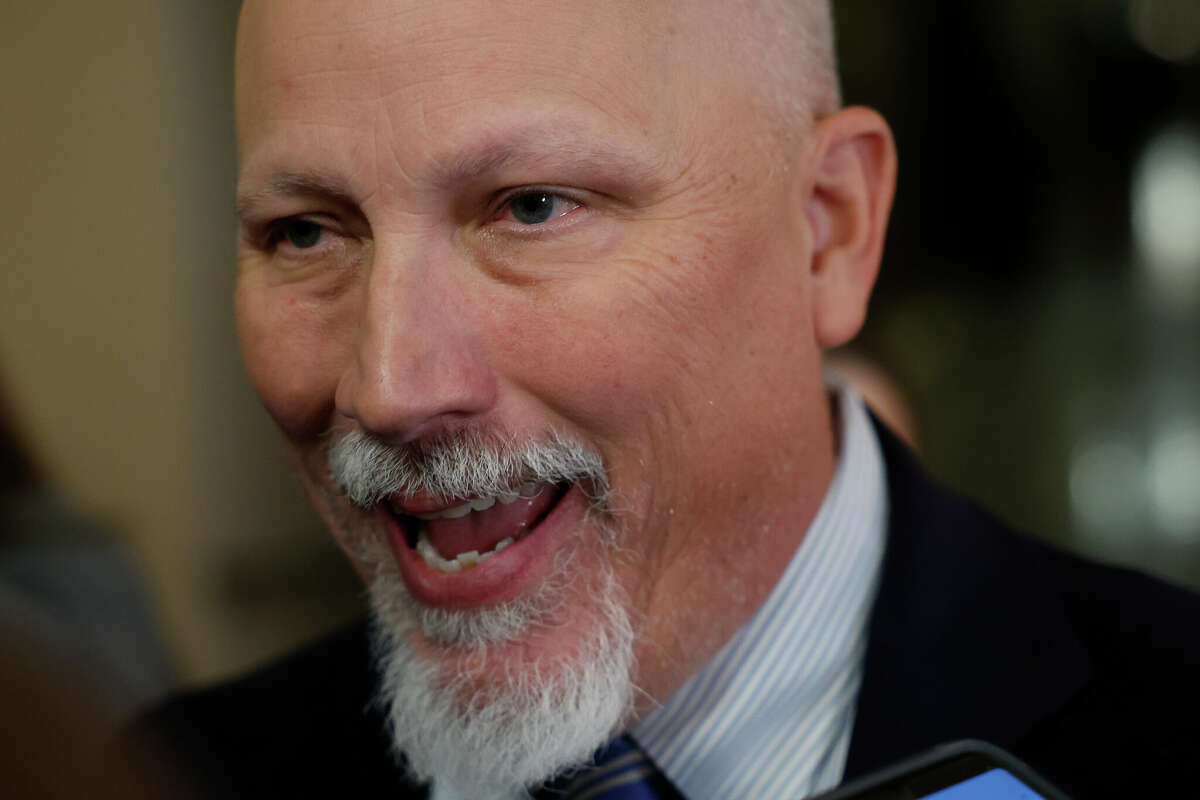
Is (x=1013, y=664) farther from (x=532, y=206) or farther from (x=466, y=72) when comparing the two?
(x=466, y=72)

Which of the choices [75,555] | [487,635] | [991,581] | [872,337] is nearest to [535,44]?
[487,635]

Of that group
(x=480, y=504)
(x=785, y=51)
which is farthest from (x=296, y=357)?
(x=785, y=51)

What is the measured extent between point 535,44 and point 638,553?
0.50 meters

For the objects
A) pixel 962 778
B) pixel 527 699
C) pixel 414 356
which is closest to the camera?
pixel 962 778

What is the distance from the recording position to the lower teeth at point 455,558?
1307 mm

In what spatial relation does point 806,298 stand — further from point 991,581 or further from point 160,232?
point 160,232

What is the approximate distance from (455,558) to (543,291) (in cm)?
31

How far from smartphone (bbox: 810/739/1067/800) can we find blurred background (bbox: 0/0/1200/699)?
3046mm

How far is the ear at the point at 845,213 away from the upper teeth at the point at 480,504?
0.39 metres

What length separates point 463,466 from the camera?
1.21 meters

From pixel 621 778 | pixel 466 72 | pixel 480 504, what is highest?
pixel 466 72

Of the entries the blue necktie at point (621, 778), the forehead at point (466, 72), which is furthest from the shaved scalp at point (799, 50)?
the blue necktie at point (621, 778)

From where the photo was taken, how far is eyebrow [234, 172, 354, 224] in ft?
4.14

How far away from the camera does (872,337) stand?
3490mm
